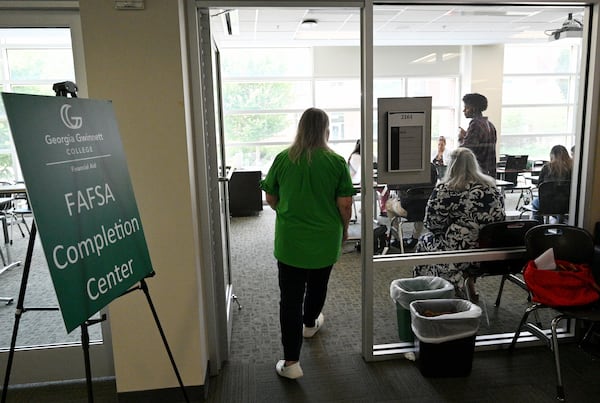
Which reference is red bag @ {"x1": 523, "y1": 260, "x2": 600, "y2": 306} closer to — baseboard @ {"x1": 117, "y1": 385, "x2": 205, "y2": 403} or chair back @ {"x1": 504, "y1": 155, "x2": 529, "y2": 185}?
chair back @ {"x1": 504, "y1": 155, "x2": 529, "y2": 185}

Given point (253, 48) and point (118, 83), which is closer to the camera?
point (118, 83)

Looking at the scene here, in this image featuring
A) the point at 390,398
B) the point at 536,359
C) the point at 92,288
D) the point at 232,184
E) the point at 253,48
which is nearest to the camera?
the point at 92,288

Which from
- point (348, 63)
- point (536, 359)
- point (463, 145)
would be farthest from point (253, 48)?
point (536, 359)

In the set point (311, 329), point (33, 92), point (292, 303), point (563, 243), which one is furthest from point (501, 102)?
point (33, 92)

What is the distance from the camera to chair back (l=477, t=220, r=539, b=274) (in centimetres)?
275

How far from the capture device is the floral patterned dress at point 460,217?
276cm

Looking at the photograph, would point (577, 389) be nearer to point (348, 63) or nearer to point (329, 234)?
point (329, 234)

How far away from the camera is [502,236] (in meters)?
2.76

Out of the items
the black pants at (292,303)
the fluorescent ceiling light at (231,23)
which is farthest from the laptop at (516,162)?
the fluorescent ceiling light at (231,23)

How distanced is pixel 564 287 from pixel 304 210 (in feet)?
4.67

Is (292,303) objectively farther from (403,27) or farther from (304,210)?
(403,27)

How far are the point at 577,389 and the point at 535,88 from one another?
6.24ft

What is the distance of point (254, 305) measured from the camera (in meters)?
3.47

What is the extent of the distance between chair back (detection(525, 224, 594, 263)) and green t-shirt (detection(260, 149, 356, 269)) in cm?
111
